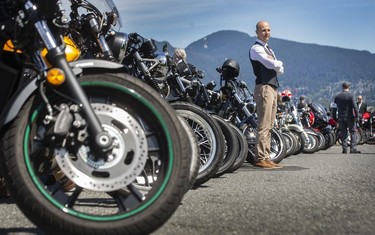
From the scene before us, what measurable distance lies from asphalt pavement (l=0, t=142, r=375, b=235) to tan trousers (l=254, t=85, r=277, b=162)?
2.30m

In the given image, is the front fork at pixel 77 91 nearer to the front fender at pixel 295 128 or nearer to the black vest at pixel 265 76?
the black vest at pixel 265 76

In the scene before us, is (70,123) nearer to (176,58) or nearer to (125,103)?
(125,103)

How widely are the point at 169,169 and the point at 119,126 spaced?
320 millimetres

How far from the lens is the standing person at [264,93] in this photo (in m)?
7.75

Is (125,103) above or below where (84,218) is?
above

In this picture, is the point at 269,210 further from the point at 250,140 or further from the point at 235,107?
the point at 235,107

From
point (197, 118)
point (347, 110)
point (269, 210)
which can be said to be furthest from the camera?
point (347, 110)

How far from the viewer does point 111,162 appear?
2.32 metres

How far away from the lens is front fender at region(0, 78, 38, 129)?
230 cm

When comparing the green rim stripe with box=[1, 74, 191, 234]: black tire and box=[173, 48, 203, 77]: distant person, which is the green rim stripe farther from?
box=[173, 48, 203, 77]: distant person

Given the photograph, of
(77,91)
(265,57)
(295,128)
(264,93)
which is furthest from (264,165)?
(77,91)

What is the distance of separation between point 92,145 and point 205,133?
2.84 metres

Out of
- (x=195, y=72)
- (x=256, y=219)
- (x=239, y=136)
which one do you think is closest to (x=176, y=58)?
(x=195, y=72)

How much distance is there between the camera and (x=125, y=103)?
2393 millimetres
